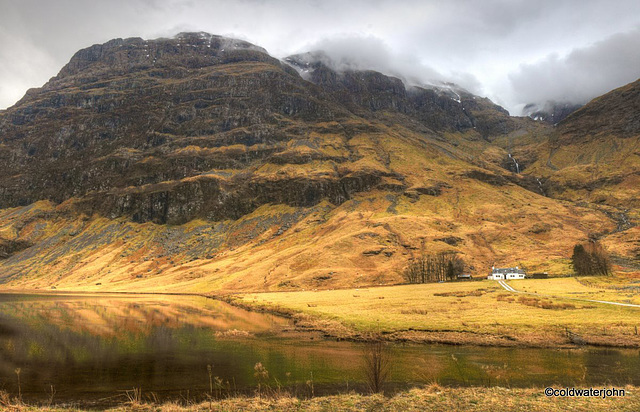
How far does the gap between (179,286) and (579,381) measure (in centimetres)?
15546

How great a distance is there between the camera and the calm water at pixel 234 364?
2744 centimetres

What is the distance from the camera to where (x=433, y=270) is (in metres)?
132

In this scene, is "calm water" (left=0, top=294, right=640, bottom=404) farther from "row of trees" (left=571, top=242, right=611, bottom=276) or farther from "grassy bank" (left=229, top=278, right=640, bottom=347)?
"row of trees" (left=571, top=242, right=611, bottom=276)

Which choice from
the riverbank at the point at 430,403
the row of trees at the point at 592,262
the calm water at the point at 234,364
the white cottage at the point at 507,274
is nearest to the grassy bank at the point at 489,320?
the calm water at the point at 234,364

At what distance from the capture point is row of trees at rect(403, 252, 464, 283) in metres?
129

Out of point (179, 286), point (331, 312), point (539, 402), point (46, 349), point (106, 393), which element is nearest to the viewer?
point (539, 402)

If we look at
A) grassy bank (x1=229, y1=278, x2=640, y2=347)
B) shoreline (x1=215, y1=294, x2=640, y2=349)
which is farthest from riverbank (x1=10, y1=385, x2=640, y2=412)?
grassy bank (x1=229, y1=278, x2=640, y2=347)

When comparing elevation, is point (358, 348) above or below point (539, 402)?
below

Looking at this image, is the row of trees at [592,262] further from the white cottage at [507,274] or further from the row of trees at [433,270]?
the row of trees at [433,270]

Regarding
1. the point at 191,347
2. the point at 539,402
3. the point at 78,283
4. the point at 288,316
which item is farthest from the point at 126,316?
the point at 78,283

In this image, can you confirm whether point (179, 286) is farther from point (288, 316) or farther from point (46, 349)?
point (46, 349)

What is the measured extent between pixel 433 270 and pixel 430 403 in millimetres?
115885

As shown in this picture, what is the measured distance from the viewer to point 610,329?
140ft

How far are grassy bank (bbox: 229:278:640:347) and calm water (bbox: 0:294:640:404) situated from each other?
3.83 m
